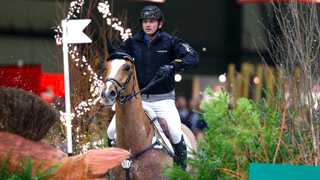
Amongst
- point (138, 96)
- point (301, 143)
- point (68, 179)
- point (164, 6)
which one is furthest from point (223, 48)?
point (68, 179)

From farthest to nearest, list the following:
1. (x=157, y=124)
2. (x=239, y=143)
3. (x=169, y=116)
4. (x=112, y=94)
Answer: (x=169, y=116) < (x=157, y=124) < (x=112, y=94) < (x=239, y=143)

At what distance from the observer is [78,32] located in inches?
125

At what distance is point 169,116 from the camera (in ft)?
12.8

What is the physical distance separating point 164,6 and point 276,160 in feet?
13.3

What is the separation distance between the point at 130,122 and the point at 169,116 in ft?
2.16

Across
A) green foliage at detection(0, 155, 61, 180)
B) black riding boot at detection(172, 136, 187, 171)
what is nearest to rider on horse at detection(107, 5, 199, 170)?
black riding boot at detection(172, 136, 187, 171)

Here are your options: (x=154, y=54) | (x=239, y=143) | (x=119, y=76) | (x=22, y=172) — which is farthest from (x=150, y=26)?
(x=22, y=172)

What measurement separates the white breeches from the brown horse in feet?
1.20

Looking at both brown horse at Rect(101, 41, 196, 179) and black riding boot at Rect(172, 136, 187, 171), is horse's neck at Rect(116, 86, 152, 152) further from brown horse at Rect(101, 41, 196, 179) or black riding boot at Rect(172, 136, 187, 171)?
black riding boot at Rect(172, 136, 187, 171)

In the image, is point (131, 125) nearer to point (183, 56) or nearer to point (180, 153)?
point (180, 153)

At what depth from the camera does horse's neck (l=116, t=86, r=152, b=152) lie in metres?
3.36

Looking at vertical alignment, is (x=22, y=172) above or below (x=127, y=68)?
below

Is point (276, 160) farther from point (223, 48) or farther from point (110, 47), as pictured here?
point (223, 48)

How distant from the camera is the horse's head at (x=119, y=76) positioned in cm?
314
